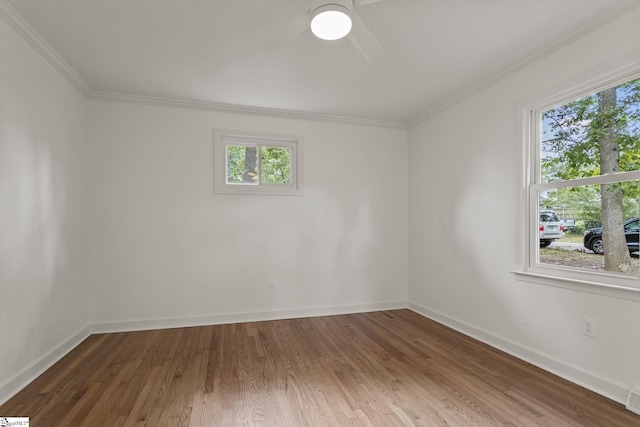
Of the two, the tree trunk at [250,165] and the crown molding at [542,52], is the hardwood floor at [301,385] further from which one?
the crown molding at [542,52]

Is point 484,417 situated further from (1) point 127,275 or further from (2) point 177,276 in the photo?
(1) point 127,275

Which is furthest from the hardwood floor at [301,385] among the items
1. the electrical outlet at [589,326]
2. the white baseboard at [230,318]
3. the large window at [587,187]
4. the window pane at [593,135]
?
the window pane at [593,135]

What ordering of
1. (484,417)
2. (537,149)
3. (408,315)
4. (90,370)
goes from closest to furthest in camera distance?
(484,417)
(90,370)
(537,149)
(408,315)

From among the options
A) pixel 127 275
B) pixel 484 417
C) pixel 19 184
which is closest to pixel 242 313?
pixel 127 275

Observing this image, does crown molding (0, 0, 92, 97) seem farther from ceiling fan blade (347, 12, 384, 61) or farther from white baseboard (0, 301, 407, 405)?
white baseboard (0, 301, 407, 405)

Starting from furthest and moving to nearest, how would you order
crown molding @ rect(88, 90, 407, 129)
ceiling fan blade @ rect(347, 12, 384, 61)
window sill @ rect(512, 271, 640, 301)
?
crown molding @ rect(88, 90, 407, 129)
window sill @ rect(512, 271, 640, 301)
ceiling fan blade @ rect(347, 12, 384, 61)

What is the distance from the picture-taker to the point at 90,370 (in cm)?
247

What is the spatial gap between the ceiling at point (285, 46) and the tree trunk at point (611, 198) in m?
0.55

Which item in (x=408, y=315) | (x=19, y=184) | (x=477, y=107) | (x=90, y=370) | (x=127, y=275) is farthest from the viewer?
(x=408, y=315)

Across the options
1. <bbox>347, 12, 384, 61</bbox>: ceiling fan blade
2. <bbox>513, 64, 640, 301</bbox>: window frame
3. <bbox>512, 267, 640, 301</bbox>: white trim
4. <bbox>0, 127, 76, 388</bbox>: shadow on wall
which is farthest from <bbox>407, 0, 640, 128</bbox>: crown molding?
<bbox>0, 127, 76, 388</bbox>: shadow on wall

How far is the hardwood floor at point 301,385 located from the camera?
1.88m

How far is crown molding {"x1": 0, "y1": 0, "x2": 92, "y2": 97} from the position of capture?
6.66ft

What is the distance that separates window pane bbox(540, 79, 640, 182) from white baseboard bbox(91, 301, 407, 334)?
244cm

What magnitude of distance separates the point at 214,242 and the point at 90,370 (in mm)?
1570
